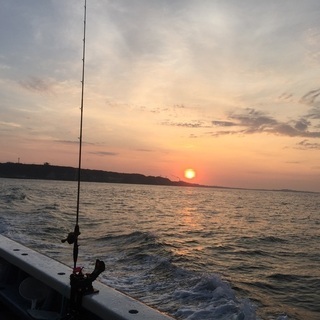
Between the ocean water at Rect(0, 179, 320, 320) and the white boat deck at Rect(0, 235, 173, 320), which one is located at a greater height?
the white boat deck at Rect(0, 235, 173, 320)

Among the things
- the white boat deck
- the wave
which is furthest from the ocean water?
the white boat deck

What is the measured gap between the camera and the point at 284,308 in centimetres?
889

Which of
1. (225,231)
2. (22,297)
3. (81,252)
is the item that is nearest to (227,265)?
(81,252)

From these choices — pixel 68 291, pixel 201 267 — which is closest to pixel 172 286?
pixel 201 267

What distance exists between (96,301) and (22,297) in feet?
5.91

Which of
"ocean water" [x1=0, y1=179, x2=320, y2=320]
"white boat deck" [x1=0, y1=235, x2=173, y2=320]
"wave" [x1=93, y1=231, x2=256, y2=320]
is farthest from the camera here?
"ocean water" [x1=0, y1=179, x2=320, y2=320]

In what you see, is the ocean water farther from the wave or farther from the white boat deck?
the white boat deck

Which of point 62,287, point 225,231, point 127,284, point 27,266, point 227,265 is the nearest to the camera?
point 62,287

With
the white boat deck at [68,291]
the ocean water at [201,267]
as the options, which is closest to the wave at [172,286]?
the ocean water at [201,267]

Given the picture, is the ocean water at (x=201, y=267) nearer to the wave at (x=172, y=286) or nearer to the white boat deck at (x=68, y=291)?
the wave at (x=172, y=286)

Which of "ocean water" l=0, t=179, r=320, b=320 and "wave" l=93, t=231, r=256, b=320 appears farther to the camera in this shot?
"ocean water" l=0, t=179, r=320, b=320

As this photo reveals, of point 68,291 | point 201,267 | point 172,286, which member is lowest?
point 201,267

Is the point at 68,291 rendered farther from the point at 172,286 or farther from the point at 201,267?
the point at 201,267

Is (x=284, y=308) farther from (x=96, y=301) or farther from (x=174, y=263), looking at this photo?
(x=96, y=301)
